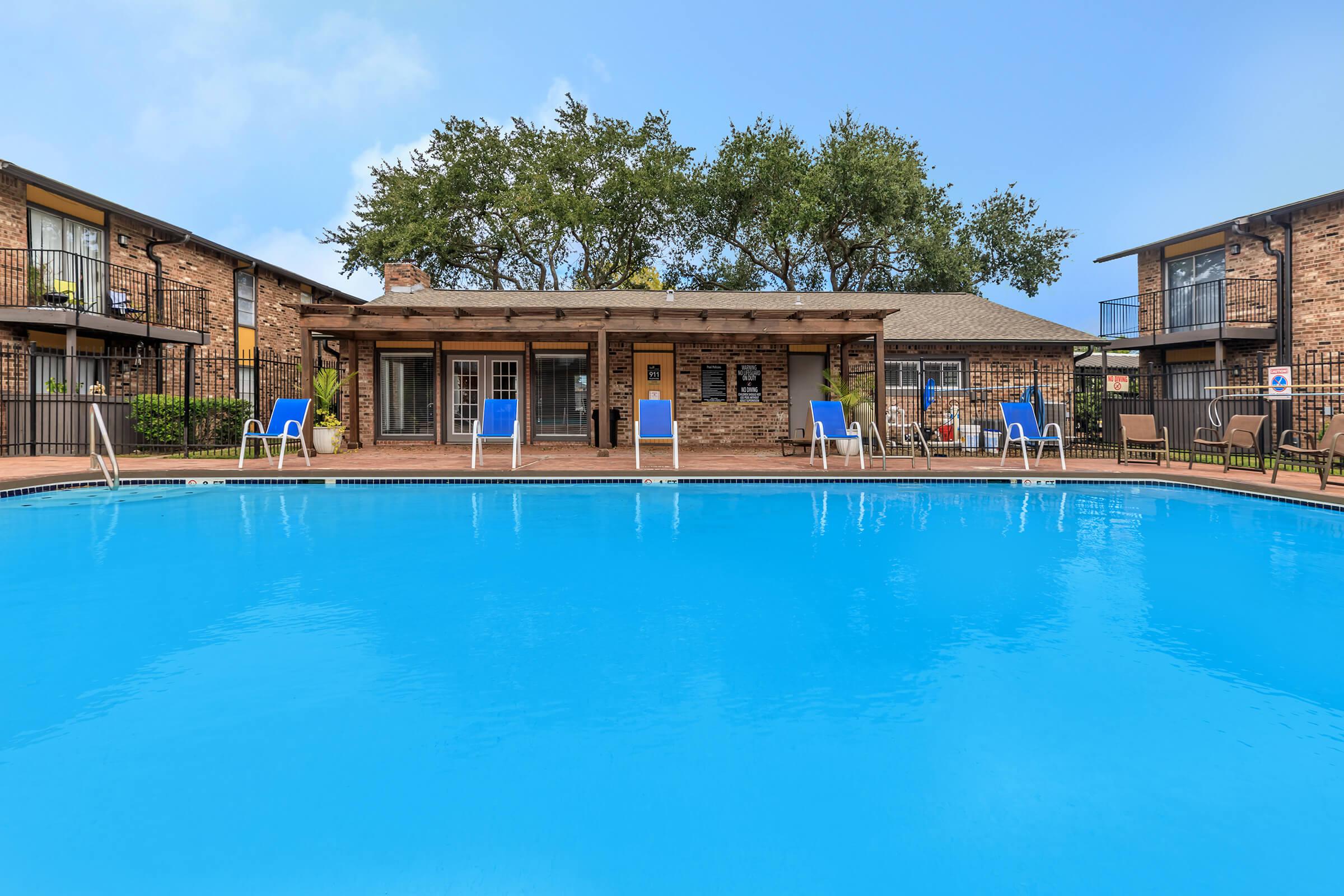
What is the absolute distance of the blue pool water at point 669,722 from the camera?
1836mm

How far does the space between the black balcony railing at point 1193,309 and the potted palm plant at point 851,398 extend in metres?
8.60

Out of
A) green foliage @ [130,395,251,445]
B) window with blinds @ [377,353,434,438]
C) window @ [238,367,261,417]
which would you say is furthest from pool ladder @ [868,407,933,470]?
window @ [238,367,261,417]

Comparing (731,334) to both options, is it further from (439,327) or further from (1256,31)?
(1256,31)

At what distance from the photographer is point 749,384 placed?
17.0m

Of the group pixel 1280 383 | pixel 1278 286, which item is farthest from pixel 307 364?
pixel 1278 286

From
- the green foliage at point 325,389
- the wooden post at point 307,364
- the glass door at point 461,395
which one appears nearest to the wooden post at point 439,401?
the glass door at point 461,395

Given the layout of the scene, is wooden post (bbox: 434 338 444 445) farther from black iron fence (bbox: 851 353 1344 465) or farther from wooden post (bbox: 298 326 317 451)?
black iron fence (bbox: 851 353 1344 465)

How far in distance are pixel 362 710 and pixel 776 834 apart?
1.61 m

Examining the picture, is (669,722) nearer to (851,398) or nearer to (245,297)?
(851,398)

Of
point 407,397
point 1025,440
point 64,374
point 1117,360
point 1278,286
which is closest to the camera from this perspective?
point 1025,440

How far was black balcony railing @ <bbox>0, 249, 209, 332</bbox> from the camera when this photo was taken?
13.3 metres

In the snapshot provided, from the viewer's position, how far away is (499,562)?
16.5ft

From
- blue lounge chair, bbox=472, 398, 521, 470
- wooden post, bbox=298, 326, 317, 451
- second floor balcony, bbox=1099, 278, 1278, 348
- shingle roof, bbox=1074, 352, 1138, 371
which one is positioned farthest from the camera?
shingle roof, bbox=1074, 352, 1138, 371

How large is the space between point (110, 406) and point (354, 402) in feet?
14.6
